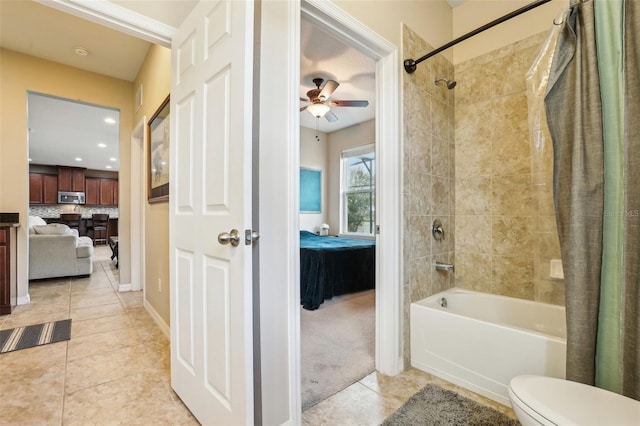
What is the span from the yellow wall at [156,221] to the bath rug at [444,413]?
1912 mm

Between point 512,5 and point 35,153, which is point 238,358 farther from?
point 35,153

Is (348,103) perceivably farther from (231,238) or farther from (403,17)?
(231,238)

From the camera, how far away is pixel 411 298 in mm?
1999

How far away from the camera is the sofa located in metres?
4.18

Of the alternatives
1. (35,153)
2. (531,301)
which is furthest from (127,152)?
(35,153)

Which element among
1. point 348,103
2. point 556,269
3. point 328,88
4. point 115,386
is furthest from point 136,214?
point 556,269

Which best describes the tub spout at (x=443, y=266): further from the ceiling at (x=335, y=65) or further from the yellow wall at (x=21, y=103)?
the yellow wall at (x=21, y=103)

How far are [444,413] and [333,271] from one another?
2.11m

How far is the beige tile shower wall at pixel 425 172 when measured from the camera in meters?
1.97

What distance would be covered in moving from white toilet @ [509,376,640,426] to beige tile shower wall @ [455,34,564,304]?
3.69ft

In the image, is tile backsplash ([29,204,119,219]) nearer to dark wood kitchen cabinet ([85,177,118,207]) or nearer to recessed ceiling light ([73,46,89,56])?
dark wood kitchen cabinet ([85,177,118,207])

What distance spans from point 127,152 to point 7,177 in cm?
115

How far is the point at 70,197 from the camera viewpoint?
Answer: 354 inches

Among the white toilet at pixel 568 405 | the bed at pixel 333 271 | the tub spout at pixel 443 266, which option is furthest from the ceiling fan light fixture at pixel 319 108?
the white toilet at pixel 568 405
